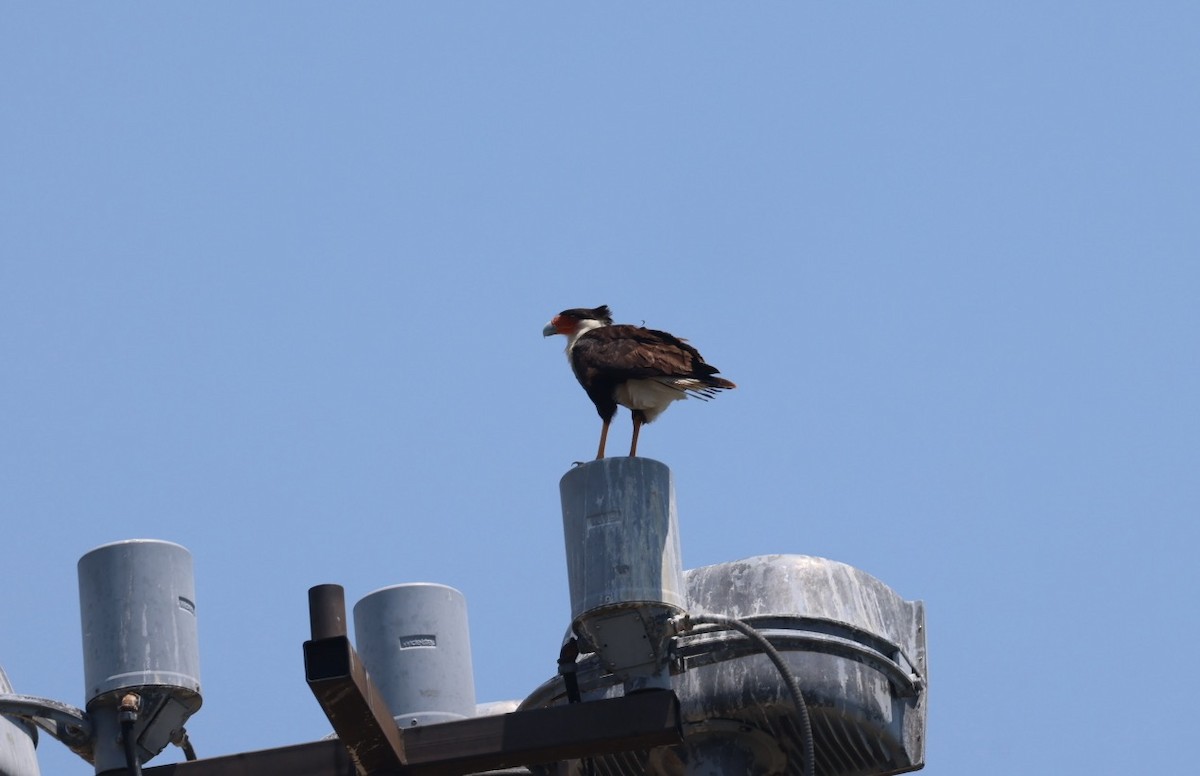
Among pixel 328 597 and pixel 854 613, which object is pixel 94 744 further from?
pixel 854 613

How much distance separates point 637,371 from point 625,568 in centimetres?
270

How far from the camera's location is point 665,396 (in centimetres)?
1045

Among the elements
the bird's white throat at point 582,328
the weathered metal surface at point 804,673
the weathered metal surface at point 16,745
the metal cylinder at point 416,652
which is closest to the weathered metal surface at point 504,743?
the metal cylinder at point 416,652

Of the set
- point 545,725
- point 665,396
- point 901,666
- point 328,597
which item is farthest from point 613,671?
point 665,396

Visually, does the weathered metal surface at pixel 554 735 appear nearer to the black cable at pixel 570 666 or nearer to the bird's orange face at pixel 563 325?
the black cable at pixel 570 666

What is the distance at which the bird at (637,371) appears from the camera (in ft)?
32.9

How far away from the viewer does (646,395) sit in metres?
10.5

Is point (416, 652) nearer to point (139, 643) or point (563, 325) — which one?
point (139, 643)

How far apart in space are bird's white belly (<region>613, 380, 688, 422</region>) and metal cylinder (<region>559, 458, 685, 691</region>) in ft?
7.95

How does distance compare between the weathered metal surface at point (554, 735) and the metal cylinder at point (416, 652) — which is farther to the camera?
the metal cylinder at point (416, 652)

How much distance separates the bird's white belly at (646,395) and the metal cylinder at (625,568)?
2.42 meters

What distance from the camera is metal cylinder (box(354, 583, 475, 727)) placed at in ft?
A: 28.5

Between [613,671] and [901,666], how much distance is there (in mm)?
1908

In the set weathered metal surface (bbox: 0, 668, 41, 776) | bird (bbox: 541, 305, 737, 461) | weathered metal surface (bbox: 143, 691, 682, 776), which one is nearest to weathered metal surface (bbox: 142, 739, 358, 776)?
A: weathered metal surface (bbox: 143, 691, 682, 776)
